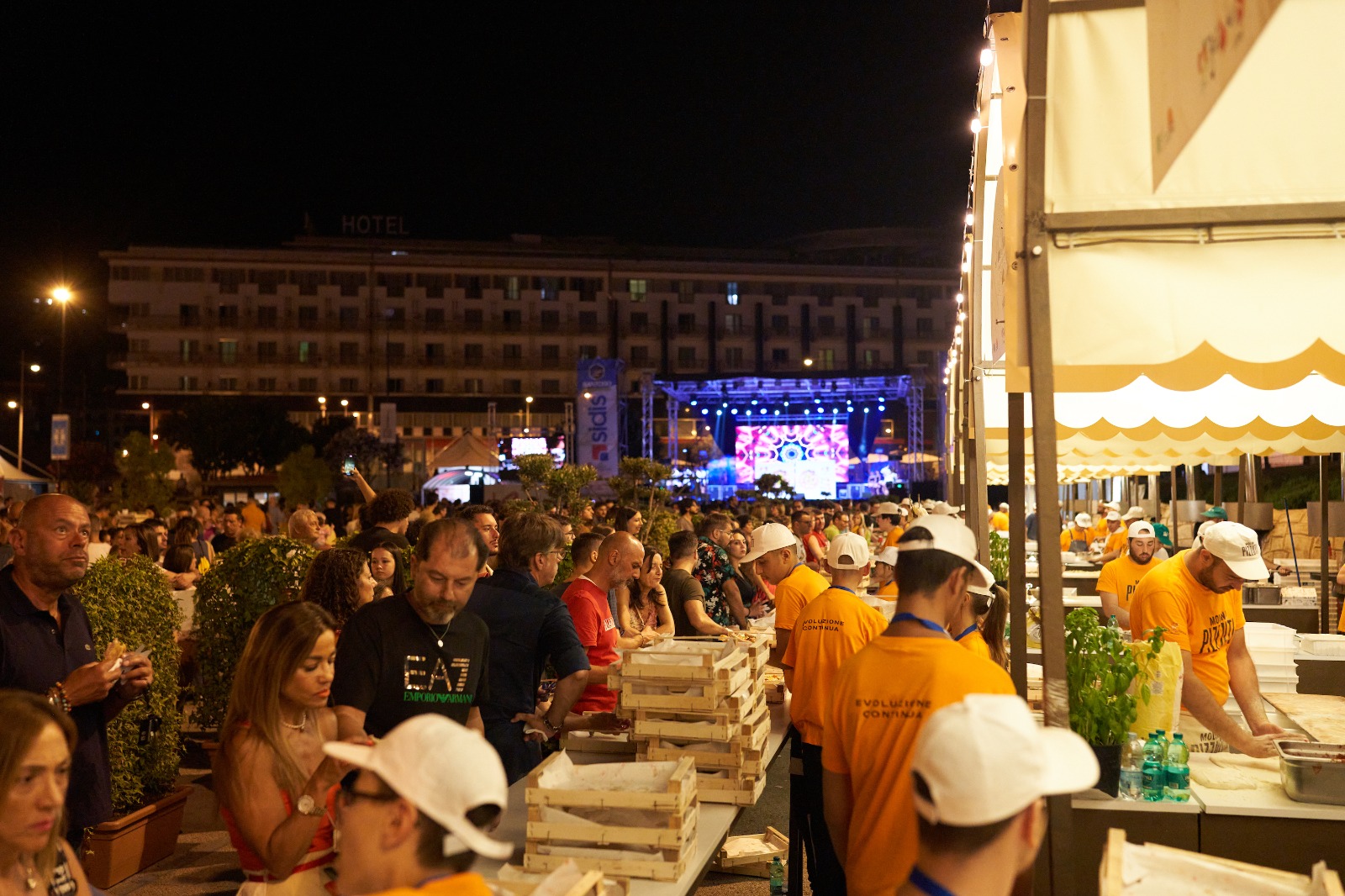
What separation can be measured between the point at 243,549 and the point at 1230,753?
656 centimetres

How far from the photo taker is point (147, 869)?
608 centimetres

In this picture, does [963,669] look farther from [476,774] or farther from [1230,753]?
[1230,753]

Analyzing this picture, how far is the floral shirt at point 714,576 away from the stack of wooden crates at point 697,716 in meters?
5.85

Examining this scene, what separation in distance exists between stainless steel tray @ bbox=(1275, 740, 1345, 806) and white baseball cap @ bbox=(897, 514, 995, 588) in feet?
4.91

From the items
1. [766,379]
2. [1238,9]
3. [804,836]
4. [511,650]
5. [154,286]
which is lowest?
[804,836]

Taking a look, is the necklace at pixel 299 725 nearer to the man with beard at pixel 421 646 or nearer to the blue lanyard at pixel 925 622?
the man with beard at pixel 421 646

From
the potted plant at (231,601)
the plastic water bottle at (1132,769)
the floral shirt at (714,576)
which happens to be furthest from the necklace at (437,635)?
the floral shirt at (714,576)

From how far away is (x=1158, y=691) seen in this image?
3.97 meters

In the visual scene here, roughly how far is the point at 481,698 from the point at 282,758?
113cm

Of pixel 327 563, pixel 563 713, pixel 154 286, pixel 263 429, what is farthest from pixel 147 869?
pixel 154 286

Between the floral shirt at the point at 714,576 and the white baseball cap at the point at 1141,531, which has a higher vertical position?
the white baseball cap at the point at 1141,531

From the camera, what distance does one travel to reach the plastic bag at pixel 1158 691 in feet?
13.0

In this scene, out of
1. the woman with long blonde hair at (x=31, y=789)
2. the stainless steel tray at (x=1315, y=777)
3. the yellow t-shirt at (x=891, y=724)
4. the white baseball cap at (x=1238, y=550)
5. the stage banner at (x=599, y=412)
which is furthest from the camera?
the stage banner at (x=599, y=412)

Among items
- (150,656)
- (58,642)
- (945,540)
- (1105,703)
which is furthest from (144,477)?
(945,540)
